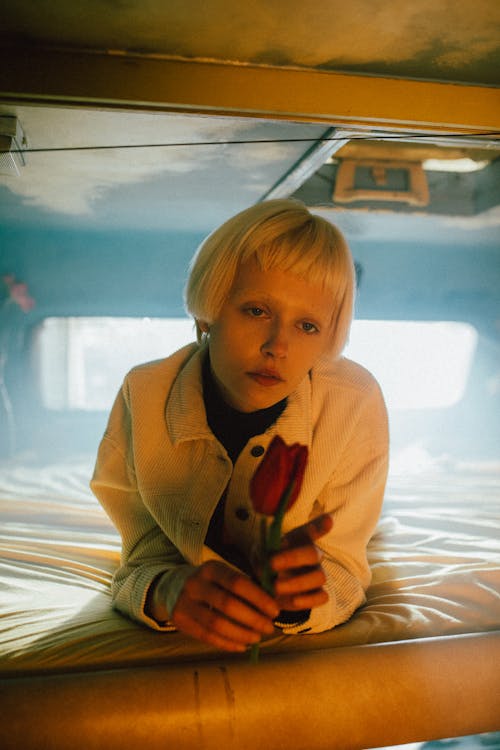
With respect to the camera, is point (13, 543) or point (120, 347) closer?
point (13, 543)

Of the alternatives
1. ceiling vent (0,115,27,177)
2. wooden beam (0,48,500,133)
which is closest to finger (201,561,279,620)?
wooden beam (0,48,500,133)

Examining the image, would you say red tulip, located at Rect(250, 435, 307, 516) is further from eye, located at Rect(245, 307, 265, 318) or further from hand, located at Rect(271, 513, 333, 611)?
eye, located at Rect(245, 307, 265, 318)

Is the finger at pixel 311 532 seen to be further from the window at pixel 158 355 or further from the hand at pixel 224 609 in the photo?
the window at pixel 158 355

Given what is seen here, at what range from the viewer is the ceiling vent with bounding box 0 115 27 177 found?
1381mm

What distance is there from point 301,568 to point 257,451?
268mm

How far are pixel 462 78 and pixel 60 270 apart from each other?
8.24ft

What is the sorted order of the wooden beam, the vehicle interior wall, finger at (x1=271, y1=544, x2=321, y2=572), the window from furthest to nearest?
the window < the vehicle interior wall < the wooden beam < finger at (x1=271, y1=544, x2=321, y2=572)

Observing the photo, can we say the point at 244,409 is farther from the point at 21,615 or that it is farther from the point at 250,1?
the point at 250,1

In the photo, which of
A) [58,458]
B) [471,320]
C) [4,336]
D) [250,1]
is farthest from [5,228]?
[471,320]

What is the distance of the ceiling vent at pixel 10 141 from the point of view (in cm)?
138

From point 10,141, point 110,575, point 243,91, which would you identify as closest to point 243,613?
point 110,575

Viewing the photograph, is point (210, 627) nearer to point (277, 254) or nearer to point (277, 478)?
point (277, 478)

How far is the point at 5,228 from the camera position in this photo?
3.05 metres

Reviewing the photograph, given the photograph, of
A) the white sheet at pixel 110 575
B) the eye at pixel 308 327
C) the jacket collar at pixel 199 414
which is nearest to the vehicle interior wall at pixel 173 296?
the white sheet at pixel 110 575
